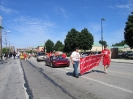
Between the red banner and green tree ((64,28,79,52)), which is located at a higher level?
green tree ((64,28,79,52))

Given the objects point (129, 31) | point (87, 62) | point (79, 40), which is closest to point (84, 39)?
point (79, 40)

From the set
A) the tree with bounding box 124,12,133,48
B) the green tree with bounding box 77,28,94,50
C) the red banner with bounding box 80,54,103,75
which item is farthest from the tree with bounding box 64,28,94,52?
the red banner with bounding box 80,54,103,75

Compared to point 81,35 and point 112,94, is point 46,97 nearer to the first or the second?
point 112,94

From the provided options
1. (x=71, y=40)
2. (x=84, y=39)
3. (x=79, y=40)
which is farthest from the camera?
(x=71, y=40)

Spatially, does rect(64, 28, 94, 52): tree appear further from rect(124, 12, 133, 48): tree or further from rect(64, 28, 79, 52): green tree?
rect(124, 12, 133, 48): tree

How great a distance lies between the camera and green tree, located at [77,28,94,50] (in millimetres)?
80750

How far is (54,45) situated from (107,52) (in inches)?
5031

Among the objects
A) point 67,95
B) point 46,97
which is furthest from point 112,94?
point 46,97

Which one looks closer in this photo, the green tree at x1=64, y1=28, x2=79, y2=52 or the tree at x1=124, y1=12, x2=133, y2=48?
the tree at x1=124, y1=12, x2=133, y2=48

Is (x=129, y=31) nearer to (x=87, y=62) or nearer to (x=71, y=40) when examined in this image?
(x=87, y=62)

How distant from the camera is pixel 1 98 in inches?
289

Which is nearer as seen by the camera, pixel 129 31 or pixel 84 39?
pixel 129 31

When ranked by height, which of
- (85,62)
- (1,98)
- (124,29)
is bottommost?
(1,98)

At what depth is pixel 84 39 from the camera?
80688mm
